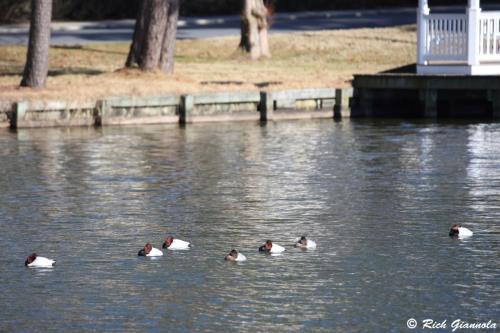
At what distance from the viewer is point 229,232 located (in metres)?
20.0

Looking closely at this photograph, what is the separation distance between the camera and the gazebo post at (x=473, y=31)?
34.0 m

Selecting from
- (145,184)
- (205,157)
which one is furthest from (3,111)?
(145,184)

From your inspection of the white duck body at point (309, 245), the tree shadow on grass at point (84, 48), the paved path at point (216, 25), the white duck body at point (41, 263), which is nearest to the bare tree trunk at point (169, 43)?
the tree shadow on grass at point (84, 48)

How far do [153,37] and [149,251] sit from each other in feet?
67.7

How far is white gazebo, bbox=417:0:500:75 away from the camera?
112ft

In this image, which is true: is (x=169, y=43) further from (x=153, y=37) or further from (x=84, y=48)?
(x=84, y=48)

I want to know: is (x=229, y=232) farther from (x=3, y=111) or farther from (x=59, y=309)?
(x=3, y=111)

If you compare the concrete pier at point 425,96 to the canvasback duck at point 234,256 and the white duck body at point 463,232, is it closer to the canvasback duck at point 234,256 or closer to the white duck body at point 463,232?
the white duck body at point 463,232

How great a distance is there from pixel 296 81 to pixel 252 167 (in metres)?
11.3

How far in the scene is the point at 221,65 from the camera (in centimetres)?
4144

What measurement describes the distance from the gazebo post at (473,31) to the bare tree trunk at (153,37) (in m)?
8.72

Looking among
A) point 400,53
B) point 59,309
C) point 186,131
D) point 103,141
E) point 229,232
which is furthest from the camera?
point 400,53

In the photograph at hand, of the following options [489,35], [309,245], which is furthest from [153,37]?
[309,245]

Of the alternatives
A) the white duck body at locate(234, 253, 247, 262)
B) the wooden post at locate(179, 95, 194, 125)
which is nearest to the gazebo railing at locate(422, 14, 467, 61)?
the wooden post at locate(179, 95, 194, 125)
